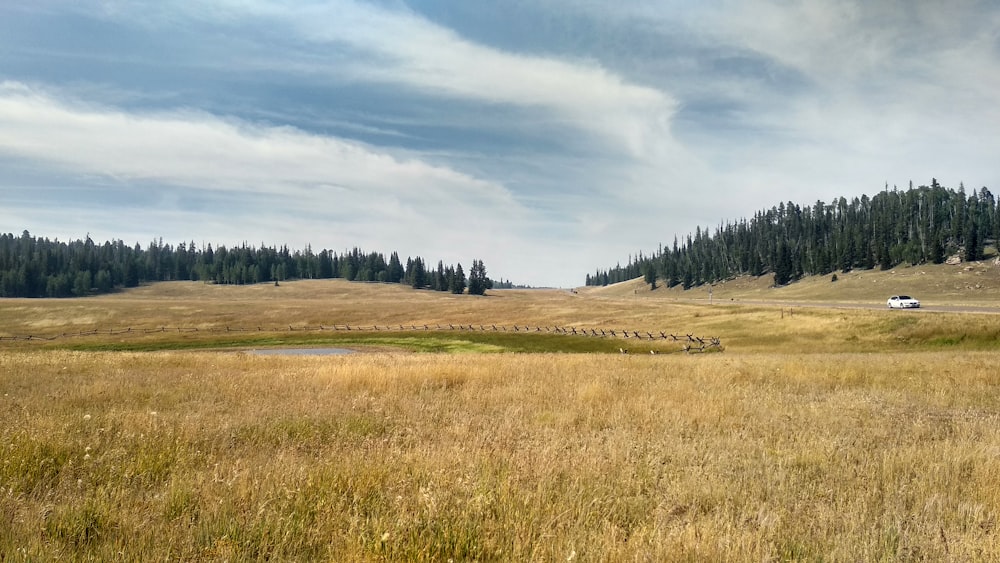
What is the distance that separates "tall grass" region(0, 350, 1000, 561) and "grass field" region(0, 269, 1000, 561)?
3 centimetres

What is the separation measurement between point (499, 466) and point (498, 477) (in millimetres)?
487

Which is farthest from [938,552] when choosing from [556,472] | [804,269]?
[804,269]

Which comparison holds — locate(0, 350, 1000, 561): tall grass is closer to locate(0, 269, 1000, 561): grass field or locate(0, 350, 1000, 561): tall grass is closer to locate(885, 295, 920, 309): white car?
locate(0, 269, 1000, 561): grass field

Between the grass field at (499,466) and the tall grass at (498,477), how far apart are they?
0.11 feet

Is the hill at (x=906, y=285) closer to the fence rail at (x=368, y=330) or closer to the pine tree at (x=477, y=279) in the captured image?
the fence rail at (x=368, y=330)

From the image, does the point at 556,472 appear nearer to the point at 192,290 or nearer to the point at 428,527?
the point at 428,527

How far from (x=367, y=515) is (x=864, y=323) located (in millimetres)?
50067

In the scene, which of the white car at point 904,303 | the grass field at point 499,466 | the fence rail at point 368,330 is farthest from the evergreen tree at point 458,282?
the grass field at point 499,466

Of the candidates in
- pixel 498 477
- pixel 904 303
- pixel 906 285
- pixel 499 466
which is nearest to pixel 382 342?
pixel 499 466

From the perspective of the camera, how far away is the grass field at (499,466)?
449 cm

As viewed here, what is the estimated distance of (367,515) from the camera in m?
5.04

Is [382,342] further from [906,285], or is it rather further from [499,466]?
[906,285]

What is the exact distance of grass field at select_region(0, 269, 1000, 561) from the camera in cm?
449

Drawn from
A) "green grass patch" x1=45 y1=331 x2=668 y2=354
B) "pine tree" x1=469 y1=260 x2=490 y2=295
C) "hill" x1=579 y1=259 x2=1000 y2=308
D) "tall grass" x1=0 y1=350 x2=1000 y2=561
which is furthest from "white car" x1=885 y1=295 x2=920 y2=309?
"pine tree" x1=469 y1=260 x2=490 y2=295
